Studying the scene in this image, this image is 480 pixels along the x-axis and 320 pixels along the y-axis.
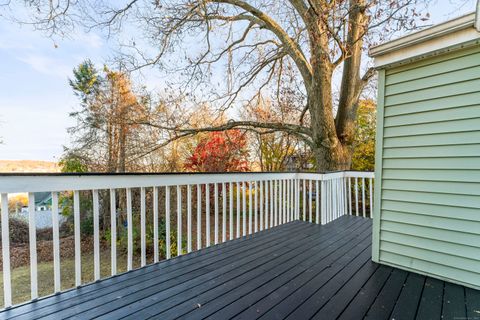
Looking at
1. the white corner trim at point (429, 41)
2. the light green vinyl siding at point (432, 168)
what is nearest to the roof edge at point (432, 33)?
the white corner trim at point (429, 41)

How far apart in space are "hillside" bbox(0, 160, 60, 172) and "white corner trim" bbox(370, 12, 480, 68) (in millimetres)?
7487

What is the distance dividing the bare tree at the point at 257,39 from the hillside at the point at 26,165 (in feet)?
10.8

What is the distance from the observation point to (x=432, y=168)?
2.32m

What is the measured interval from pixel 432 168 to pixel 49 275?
717cm

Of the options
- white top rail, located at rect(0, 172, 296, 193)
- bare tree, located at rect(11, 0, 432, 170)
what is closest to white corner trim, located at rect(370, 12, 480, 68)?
bare tree, located at rect(11, 0, 432, 170)

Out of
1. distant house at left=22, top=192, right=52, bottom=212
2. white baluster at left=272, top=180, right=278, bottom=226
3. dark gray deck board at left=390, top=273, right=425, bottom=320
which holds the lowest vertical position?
distant house at left=22, top=192, right=52, bottom=212

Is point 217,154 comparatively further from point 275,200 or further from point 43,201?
point 43,201

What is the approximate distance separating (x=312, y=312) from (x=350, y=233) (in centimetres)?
234

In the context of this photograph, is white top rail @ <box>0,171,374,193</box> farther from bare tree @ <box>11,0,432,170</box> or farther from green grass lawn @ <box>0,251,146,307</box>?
green grass lawn @ <box>0,251,146,307</box>

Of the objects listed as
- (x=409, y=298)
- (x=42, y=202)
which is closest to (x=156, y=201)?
(x=409, y=298)

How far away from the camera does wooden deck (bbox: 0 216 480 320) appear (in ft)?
5.55

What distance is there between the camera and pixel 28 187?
Result: 1751 mm

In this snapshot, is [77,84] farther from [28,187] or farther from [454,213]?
[454,213]

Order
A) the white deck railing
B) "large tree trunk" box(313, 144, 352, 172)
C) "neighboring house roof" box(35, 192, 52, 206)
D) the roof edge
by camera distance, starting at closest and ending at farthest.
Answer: the white deck railing
the roof edge
"large tree trunk" box(313, 144, 352, 172)
"neighboring house roof" box(35, 192, 52, 206)
